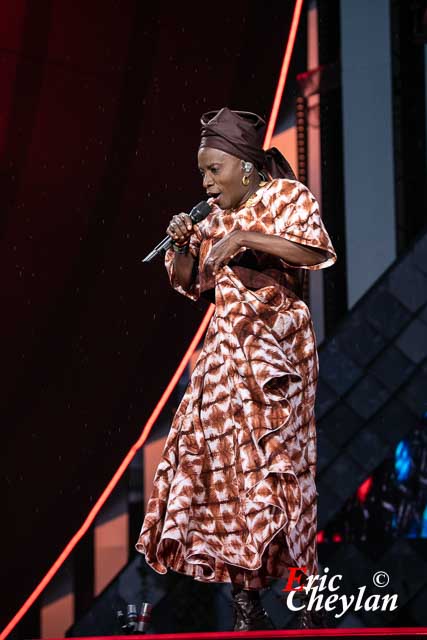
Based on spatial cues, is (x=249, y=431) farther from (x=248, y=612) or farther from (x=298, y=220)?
(x=298, y=220)

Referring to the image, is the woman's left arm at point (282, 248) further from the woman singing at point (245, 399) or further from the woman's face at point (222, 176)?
the woman's face at point (222, 176)

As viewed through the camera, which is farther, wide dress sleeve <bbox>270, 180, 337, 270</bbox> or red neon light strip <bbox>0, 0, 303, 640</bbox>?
red neon light strip <bbox>0, 0, 303, 640</bbox>

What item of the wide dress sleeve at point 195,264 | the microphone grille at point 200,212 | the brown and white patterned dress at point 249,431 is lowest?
the brown and white patterned dress at point 249,431

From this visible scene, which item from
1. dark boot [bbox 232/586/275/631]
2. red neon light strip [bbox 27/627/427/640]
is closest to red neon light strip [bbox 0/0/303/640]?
dark boot [bbox 232/586/275/631]

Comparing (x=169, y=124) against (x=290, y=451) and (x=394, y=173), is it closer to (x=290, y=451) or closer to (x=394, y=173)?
(x=394, y=173)

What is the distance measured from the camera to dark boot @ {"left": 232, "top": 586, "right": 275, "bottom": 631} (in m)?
2.72

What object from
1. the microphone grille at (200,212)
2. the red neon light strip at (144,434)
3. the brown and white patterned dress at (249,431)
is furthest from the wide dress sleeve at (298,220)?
the red neon light strip at (144,434)

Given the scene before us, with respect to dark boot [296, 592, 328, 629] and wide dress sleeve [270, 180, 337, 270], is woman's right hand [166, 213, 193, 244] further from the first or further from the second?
dark boot [296, 592, 328, 629]

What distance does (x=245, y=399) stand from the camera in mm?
2783

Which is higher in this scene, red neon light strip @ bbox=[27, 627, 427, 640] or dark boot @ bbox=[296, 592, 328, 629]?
red neon light strip @ bbox=[27, 627, 427, 640]

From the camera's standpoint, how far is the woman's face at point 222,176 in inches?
113

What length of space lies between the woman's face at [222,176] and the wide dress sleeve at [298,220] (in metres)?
0.09

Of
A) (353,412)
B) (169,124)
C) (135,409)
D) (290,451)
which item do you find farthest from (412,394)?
(290,451)

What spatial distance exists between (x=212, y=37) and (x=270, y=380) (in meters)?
2.08
